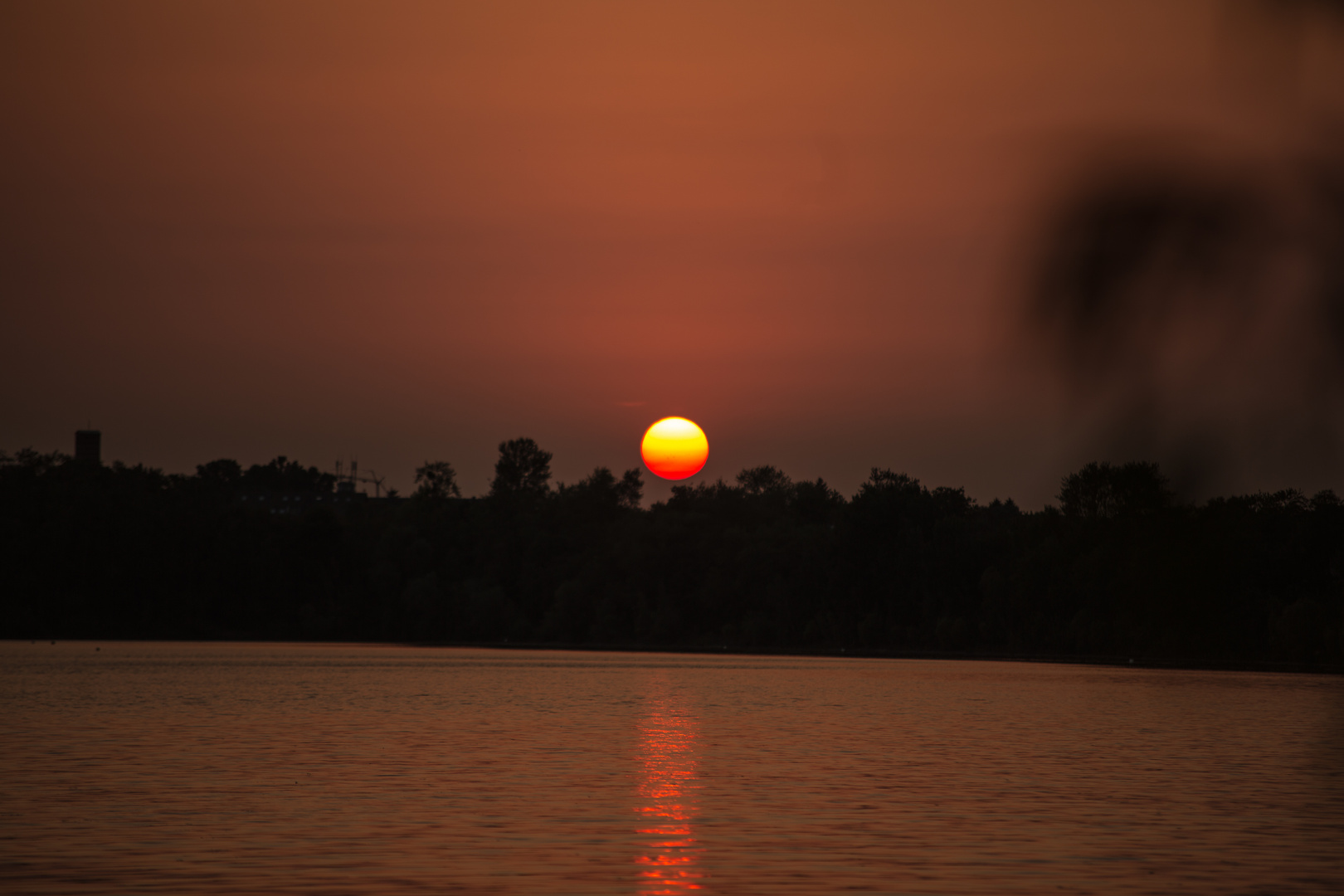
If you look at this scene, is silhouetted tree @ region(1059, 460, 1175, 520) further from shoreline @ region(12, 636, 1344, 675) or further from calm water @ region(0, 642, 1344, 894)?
shoreline @ region(12, 636, 1344, 675)

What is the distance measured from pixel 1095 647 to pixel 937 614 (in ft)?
119

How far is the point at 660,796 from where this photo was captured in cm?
3116

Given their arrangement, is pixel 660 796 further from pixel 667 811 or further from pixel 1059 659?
pixel 1059 659

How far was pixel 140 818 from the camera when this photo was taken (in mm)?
26438

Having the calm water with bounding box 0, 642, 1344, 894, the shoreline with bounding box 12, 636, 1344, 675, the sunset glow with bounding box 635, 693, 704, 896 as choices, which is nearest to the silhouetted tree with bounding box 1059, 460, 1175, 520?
the calm water with bounding box 0, 642, 1344, 894

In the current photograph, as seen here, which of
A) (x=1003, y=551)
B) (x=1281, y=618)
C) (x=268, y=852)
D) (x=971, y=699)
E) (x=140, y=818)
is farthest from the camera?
(x=1003, y=551)

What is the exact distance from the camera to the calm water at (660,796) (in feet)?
70.5

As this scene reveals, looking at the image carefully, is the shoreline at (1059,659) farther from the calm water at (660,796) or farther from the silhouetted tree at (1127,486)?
the silhouetted tree at (1127,486)

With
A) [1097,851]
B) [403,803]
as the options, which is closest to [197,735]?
[403,803]

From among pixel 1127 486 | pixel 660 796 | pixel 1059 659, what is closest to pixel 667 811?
pixel 660 796

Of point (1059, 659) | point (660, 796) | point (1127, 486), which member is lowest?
point (660, 796)

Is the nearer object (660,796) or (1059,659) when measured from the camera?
(660,796)

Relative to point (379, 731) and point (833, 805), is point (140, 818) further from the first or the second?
point (379, 731)

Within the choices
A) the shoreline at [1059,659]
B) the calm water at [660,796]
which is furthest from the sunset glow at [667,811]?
the shoreline at [1059,659]
